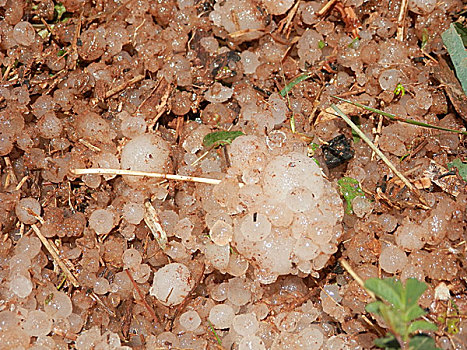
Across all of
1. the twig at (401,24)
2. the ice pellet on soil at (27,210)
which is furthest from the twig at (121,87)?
the twig at (401,24)

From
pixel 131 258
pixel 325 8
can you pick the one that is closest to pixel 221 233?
pixel 131 258

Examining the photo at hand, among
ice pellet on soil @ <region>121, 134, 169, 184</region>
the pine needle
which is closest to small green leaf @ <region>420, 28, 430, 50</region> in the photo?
the pine needle

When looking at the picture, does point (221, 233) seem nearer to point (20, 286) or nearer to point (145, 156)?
point (145, 156)

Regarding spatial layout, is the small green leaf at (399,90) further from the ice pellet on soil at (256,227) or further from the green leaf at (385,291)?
the green leaf at (385,291)

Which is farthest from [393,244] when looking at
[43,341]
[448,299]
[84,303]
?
[43,341]

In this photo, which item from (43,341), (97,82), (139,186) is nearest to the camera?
(43,341)

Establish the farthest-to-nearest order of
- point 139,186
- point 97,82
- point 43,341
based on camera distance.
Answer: point 97,82
point 139,186
point 43,341

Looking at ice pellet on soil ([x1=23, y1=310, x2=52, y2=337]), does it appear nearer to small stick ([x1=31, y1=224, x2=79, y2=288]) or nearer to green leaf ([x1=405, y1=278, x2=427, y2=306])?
small stick ([x1=31, y1=224, x2=79, y2=288])

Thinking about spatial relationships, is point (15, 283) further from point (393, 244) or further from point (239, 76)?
point (393, 244)

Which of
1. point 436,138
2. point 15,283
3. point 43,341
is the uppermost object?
point 436,138
